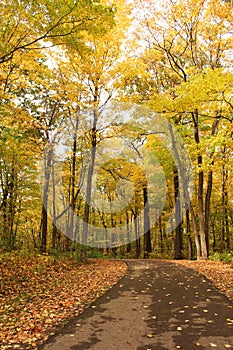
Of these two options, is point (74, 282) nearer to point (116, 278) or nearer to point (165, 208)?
point (116, 278)

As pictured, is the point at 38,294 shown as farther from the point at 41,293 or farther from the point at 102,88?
the point at 102,88

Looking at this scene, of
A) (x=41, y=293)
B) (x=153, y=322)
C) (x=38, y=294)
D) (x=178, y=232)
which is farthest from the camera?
(x=178, y=232)

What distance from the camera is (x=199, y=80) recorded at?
9.85 metres

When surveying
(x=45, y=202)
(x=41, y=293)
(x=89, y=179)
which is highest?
(x=89, y=179)

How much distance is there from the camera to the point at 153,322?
4.92 metres

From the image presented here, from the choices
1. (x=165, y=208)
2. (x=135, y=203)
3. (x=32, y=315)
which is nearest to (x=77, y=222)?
(x=135, y=203)

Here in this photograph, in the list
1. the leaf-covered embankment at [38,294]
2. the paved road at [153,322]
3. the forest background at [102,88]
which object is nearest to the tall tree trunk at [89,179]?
the forest background at [102,88]

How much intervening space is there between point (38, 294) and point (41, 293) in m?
0.14

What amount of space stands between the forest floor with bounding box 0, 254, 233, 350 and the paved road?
0.37 meters

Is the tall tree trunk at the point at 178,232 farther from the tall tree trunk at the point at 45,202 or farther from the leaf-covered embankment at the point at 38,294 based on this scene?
the leaf-covered embankment at the point at 38,294

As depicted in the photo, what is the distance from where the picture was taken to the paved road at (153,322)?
402 cm

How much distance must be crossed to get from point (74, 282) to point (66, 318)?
12.5 ft

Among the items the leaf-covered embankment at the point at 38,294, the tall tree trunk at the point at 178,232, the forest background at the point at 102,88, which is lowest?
the leaf-covered embankment at the point at 38,294

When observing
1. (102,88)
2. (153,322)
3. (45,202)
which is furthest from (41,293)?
(102,88)
